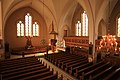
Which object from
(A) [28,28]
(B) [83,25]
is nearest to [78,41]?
(B) [83,25]

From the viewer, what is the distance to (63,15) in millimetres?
18969

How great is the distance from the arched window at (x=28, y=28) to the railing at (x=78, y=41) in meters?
7.14

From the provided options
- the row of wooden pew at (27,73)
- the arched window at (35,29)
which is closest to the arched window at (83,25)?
the arched window at (35,29)

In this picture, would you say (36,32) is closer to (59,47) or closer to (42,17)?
(42,17)

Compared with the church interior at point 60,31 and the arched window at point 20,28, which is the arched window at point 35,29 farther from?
the arched window at point 20,28

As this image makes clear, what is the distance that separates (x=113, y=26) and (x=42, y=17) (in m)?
14.0

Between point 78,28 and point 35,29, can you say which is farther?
point 35,29

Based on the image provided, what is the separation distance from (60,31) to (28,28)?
23.0 ft

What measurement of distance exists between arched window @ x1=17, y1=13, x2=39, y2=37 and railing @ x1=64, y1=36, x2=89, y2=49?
7137mm

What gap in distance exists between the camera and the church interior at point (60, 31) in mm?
12883

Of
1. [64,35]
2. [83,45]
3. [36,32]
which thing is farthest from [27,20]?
[83,45]

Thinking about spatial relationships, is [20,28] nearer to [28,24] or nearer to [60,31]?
[28,24]

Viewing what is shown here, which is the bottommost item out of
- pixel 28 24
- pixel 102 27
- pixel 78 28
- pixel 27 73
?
pixel 27 73

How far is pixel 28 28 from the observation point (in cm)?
2308
